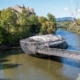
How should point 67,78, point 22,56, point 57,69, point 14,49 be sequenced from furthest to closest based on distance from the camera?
point 14,49 → point 22,56 → point 57,69 → point 67,78

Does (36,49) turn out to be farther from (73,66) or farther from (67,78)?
(67,78)

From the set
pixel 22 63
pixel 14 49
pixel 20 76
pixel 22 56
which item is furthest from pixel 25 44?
pixel 20 76

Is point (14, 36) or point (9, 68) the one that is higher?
point (14, 36)

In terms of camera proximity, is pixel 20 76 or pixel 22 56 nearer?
pixel 20 76

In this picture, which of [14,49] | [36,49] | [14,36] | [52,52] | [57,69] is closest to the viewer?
[57,69]
